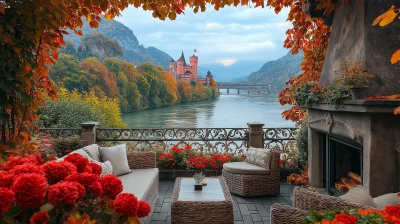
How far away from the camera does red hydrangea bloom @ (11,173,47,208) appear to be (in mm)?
1030

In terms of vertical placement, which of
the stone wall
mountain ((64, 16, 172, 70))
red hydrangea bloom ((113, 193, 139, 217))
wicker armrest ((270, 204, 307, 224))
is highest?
mountain ((64, 16, 172, 70))

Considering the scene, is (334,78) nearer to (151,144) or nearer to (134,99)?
(151,144)

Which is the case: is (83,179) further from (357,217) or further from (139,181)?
(139,181)

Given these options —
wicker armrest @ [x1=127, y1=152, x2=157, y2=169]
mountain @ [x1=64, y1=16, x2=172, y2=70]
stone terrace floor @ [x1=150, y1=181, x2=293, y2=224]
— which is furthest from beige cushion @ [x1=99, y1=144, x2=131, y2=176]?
mountain @ [x1=64, y1=16, x2=172, y2=70]

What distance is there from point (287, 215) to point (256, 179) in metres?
3.14

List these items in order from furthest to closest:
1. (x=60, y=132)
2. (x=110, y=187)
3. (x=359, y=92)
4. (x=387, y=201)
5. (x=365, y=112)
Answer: (x=60, y=132), (x=359, y=92), (x=365, y=112), (x=387, y=201), (x=110, y=187)

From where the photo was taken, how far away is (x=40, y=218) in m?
1.05

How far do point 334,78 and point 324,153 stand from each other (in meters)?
1.34

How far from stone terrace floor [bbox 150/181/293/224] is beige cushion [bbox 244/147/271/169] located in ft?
1.77

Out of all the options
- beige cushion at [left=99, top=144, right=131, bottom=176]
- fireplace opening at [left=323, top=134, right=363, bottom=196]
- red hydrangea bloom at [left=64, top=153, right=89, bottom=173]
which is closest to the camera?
red hydrangea bloom at [left=64, top=153, right=89, bottom=173]

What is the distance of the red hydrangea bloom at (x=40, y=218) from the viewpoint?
1.03 meters

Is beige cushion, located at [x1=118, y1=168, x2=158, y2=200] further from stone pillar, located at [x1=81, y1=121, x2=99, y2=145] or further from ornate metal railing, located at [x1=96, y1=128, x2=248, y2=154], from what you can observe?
stone pillar, located at [x1=81, y1=121, x2=99, y2=145]

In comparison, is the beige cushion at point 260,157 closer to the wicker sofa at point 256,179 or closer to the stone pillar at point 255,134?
the wicker sofa at point 256,179

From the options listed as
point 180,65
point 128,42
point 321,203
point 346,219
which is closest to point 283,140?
point 321,203
